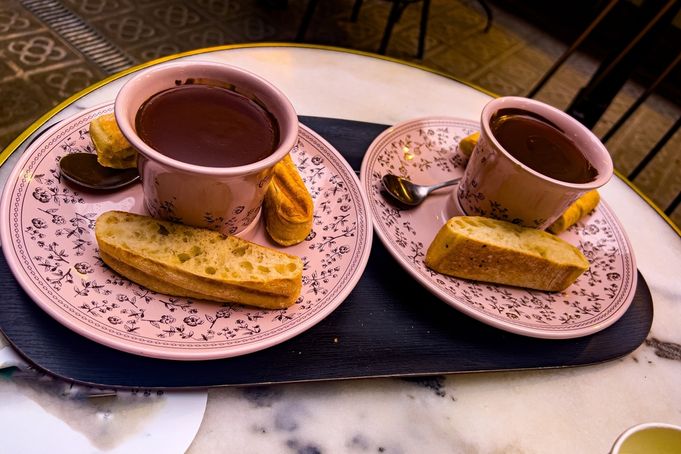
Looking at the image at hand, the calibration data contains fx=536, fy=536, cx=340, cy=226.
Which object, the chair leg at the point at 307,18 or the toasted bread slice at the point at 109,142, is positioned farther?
the chair leg at the point at 307,18

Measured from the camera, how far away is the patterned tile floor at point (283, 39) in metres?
2.33

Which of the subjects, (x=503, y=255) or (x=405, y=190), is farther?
(x=405, y=190)

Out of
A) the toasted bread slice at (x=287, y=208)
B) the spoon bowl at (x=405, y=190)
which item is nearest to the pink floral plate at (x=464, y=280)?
the spoon bowl at (x=405, y=190)

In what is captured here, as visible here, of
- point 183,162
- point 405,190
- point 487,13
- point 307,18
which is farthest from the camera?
point 487,13

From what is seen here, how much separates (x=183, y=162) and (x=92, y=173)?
23 cm

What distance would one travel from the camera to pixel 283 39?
296 cm

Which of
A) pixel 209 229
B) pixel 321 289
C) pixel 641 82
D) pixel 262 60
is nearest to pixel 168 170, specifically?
pixel 209 229

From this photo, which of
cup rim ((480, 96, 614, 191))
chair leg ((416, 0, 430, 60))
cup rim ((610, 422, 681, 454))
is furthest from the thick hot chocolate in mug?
chair leg ((416, 0, 430, 60))

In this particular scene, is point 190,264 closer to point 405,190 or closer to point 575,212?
point 405,190

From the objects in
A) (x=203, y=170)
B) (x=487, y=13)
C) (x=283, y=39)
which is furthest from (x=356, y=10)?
(x=203, y=170)

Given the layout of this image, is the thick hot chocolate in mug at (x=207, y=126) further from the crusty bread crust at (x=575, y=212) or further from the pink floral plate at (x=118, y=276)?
the crusty bread crust at (x=575, y=212)

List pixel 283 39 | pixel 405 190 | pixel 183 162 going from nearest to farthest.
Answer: pixel 183 162 < pixel 405 190 < pixel 283 39

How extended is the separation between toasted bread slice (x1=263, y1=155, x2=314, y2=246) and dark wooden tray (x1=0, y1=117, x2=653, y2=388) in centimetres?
14

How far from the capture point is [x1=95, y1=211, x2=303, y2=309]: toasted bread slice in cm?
77
